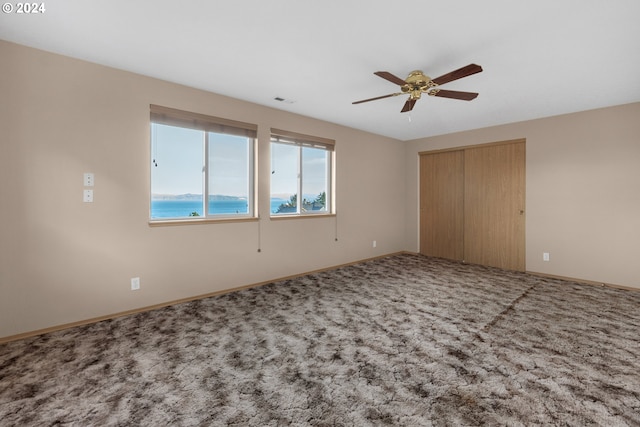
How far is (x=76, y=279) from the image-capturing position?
271 centimetres

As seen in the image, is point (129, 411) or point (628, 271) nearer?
point (129, 411)

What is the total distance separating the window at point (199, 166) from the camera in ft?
10.8

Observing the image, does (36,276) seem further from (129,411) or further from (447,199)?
(447,199)

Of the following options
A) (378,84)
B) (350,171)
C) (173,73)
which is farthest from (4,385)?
(350,171)

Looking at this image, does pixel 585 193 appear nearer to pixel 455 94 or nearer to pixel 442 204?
pixel 442 204

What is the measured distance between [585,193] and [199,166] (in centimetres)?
542

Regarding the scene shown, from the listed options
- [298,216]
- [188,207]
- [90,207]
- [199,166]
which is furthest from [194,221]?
[298,216]

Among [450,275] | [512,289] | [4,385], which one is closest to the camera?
[4,385]

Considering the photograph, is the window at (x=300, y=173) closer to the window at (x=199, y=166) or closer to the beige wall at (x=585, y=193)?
the window at (x=199, y=166)

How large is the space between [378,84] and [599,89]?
8.65 feet

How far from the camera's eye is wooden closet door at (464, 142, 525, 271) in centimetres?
484

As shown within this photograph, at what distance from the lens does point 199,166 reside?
3.60 m

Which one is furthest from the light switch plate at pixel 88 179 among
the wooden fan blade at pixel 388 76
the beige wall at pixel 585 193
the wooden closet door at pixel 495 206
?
the beige wall at pixel 585 193

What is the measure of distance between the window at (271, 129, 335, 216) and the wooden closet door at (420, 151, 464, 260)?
2.33 meters
